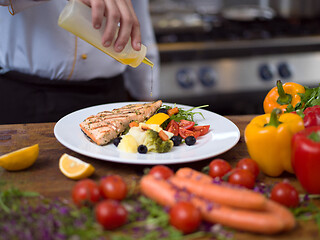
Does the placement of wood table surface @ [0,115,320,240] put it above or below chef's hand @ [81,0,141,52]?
below

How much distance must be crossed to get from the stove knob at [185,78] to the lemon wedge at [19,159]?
2.19 metres

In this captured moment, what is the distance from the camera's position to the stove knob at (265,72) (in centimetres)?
352

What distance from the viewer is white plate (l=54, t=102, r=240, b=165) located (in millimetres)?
1311

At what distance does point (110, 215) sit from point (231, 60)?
2788 millimetres

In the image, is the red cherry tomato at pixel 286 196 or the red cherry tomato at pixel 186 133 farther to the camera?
the red cherry tomato at pixel 186 133

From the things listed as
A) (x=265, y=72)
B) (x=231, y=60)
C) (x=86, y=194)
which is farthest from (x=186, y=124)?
(x=265, y=72)

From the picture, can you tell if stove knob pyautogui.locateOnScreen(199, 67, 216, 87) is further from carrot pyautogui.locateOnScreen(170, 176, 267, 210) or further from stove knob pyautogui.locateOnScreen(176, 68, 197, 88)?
carrot pyautogui.locateOnScreen(170, 176, 267, 210)

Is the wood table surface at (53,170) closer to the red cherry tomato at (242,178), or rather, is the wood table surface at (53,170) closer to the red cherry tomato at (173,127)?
the red cherry tomato at (242,178)

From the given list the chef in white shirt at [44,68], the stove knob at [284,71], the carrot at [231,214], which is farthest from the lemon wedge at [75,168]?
the stove knob at [284,71]

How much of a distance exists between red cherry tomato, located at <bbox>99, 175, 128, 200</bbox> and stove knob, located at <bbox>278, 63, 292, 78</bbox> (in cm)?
284

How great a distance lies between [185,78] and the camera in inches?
134

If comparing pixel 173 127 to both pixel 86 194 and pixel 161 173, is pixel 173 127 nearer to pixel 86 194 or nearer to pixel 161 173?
pixel 161 173

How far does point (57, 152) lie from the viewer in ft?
4.94

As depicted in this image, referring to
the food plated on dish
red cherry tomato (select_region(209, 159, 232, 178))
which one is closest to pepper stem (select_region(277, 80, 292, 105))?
the food plated on dish
